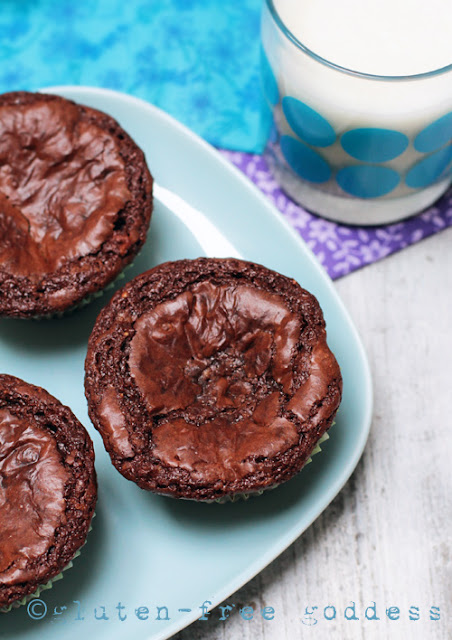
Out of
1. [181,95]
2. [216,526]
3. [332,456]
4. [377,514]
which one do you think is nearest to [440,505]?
[377,514]

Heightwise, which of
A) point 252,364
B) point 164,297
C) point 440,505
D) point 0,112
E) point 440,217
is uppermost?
point 0,112

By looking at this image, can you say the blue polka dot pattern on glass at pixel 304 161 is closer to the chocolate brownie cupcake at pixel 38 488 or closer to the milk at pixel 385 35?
the milk at pixel 385 35

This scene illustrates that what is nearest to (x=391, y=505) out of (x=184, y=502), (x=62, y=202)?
(x=184, y=502)

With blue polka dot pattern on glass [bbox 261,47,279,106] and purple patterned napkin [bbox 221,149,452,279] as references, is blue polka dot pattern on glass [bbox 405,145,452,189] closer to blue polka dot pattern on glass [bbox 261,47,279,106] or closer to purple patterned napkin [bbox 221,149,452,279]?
purple patterned napkin [bbox 221,149,452,279]

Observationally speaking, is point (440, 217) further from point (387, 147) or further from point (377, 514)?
point (377, 514)

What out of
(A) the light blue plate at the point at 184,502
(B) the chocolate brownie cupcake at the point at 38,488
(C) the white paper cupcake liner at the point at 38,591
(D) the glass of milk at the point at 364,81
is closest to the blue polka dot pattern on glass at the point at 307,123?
(D) the glass of milk at the point at 364,81

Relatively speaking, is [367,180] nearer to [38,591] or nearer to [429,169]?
[429,169]
